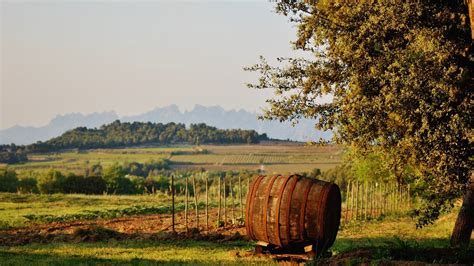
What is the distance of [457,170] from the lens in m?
15.0

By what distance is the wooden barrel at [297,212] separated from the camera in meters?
13.8

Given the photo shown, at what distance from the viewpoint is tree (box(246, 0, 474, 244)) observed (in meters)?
14.2

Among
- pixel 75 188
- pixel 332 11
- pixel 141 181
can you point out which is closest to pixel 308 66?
pixel 332 11

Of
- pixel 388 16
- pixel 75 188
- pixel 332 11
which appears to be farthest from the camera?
pixel 75 188

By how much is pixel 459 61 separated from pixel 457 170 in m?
3.00

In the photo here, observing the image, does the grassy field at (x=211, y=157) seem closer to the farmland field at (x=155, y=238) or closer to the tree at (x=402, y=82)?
the farmland field at (x=155, y=238)

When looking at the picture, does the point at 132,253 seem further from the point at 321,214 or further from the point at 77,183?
the point at 77,183

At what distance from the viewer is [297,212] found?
13.8 m

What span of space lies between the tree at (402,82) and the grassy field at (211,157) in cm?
11220

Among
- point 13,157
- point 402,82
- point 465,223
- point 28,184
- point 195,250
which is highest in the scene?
point 402,82

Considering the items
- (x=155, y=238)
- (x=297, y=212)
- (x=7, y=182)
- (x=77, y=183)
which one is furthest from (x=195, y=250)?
(x=7, y=182)

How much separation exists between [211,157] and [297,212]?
14817cm

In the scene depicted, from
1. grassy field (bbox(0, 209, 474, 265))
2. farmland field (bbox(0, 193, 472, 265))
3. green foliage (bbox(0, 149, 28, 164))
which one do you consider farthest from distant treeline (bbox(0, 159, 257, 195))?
green foliage (bbox(0, 149, 28, 164))

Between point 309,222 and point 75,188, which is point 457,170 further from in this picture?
point 75,188
